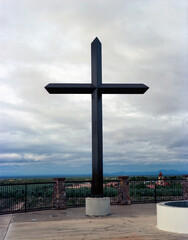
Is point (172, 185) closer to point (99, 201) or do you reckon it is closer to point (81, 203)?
point (81, 203)

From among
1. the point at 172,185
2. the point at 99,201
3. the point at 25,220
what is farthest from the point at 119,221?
the point at 172,185

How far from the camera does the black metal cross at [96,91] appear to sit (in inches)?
413

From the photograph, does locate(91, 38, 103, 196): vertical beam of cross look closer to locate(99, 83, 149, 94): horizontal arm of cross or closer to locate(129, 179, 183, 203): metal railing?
locate(99, 83, 149, 94): horizontal arm of cross

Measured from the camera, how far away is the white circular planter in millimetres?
7648

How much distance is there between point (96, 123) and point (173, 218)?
4.11 m

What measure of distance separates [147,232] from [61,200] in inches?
190

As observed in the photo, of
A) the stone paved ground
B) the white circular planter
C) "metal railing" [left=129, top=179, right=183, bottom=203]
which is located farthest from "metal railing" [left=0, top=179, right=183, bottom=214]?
the white circular planter

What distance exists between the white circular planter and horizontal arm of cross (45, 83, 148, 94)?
425cm

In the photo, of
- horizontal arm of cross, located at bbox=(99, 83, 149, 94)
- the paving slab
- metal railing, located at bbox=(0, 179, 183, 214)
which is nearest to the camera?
the paving slab

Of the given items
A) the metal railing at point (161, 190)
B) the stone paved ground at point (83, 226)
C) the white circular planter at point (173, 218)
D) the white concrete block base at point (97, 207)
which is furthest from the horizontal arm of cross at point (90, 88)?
the metal railing at point (161, 190)

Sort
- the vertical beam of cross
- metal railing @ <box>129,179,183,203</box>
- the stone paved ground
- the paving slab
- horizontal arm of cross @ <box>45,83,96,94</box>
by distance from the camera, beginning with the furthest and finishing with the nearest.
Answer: metal railing @ <box>129,179,183,203</box> < horizontal arm of cross @ <box>45,83,96,94</box> < the vertical beam of cross < the paving slab < the stone paved ground

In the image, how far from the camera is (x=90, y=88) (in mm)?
10844

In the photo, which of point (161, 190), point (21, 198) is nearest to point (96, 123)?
point (21, 198)

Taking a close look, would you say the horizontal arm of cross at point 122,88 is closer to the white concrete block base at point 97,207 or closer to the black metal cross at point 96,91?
the black metal cross at point 96,91
